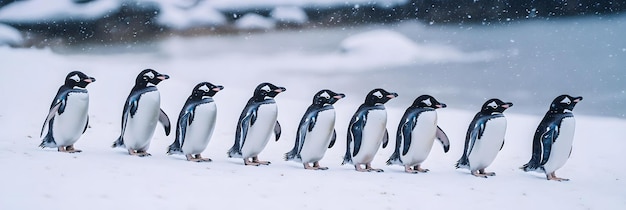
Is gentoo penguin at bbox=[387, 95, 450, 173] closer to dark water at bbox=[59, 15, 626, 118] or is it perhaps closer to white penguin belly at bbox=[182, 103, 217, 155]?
white penguin belly at bbox=[182, 103, 217, 155]

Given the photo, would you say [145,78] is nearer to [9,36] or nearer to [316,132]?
[316,132]

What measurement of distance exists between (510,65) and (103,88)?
177 inches

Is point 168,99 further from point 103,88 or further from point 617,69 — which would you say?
point 617,69

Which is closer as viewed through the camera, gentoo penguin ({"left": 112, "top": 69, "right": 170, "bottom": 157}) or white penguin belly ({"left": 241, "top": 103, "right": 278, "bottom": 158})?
gentoo penguin ({"left": 112, "top": 69, "right": 170, "bottom": 157})

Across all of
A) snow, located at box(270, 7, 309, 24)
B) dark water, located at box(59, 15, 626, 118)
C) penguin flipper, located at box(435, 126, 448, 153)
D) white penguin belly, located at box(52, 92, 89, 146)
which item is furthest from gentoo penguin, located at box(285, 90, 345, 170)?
snow, located at box(270, 7, 309, 24)

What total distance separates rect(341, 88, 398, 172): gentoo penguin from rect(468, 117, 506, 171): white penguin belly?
71 cm

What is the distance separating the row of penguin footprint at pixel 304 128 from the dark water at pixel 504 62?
2.12 metres

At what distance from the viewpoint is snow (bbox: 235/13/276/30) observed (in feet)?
22.4

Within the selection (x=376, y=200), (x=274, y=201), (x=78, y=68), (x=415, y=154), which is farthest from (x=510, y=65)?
(x=78, y=68)

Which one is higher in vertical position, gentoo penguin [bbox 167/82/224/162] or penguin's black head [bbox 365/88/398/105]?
penguin's black head [bbox 365/88/398/105]

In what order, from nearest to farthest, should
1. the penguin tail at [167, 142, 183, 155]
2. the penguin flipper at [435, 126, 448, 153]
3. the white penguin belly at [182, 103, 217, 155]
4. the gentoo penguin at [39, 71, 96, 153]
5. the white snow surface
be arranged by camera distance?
the white snow surface, the gentoo penguin at [39, 71, 96, 153], the white penguin belly at [182, 103, 217, 155], the penguin tail at [167, 142, 183, 155], the penguin flipper at [435, 126, 448, 153]

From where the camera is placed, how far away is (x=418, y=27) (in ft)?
22.1

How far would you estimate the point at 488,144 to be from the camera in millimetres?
4520

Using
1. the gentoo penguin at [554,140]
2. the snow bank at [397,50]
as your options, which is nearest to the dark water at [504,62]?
the snow bank at [397,50]
